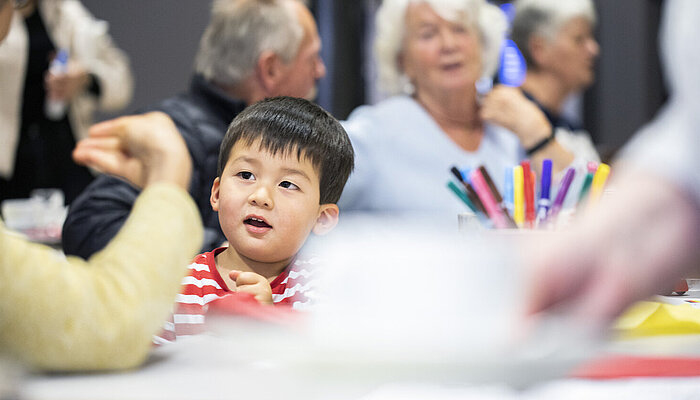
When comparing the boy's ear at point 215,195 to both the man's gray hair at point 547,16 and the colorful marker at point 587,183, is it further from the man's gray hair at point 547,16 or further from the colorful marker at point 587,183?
the man's gray hair at point 547,16

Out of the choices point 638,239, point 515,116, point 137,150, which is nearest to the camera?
point 638,239

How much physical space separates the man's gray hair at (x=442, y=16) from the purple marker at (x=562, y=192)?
1.37 feet

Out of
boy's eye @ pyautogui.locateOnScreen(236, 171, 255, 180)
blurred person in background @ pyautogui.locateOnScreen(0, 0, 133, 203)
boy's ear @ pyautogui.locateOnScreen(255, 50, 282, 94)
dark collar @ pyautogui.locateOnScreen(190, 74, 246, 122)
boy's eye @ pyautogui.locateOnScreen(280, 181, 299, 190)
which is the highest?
boy's ear @ pyautogui.locateOnScreen(255, 50, 282, 94)

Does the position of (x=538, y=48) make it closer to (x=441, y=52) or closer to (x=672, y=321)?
(x=441, y=52)

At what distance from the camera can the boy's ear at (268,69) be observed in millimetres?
905

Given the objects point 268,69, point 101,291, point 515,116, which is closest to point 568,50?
point 515,116

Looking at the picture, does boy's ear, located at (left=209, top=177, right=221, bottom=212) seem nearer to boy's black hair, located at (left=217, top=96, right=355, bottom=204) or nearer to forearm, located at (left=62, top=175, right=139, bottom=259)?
boy's black hair, located at (left=217, top=96, right=355, bottom=204)

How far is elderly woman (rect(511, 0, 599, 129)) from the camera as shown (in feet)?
5.51

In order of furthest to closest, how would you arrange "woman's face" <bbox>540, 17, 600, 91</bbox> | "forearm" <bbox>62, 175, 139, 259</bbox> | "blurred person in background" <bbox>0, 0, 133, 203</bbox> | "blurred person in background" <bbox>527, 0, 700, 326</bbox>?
"blurred person in background" <bbox>0, 0, 133, 203</bbox> → "woman's face" <bbox>540, 17, 600, 91</bbox> → "forearm" <bbox>62, 175, 139, 259</bbox> → "blurred person in background" <bbox>527, 0, 700, 326</bbox>

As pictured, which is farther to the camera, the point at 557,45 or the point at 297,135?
the point at 557,45

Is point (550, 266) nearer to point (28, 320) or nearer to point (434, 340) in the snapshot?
point (434, 340)

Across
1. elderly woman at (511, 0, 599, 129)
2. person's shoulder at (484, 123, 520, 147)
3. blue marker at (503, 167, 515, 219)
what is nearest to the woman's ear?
elderly woman at (511, 0, 599, 129)

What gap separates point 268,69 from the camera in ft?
2.98

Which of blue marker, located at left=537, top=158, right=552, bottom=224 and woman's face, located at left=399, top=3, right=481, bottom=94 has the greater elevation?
woman's face, located at left=399, top=3, right=481, bottom=94
